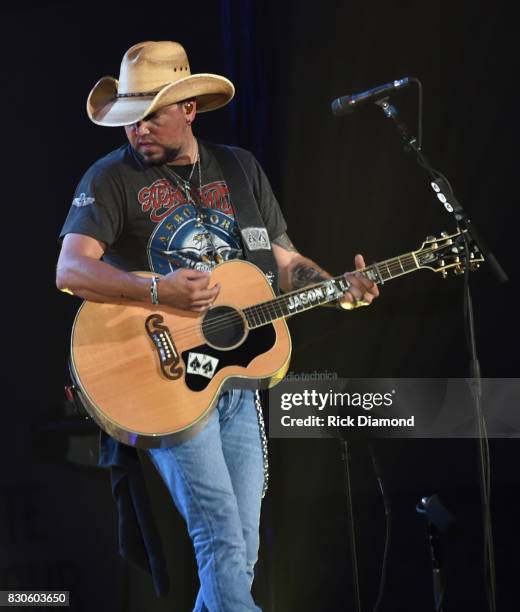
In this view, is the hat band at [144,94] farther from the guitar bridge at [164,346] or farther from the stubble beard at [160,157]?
the guitar bridge at [164,346]

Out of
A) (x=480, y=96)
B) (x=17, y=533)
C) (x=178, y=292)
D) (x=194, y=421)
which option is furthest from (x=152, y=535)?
(x=480, y=96)

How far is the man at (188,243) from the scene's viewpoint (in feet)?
9.29

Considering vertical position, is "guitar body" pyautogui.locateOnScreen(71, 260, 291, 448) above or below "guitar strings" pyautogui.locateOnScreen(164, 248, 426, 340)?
below

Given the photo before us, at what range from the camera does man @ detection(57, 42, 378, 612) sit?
9.29 feet

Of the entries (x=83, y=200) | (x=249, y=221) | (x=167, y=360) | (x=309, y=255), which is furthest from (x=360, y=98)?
(x=309, y=255)

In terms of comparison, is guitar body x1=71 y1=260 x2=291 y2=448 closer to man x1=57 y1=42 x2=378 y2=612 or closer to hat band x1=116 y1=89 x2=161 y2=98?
man x1=57 y1=42 x2=378 y2=612

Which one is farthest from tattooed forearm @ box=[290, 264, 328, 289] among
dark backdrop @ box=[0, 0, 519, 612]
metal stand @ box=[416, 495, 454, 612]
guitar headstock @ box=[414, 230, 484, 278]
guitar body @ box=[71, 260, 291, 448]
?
dark backdrop @ box=[0, 0, 519, 612]

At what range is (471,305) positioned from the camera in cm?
297

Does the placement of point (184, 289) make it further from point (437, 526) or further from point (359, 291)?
point (437, 526)

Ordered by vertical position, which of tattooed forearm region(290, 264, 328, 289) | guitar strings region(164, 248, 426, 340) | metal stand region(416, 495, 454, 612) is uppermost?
tattooed forearm region(290, 264, 328, 289)

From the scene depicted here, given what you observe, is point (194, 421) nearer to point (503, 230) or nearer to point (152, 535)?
point (152, 535)

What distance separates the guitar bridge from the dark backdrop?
4.83 feet

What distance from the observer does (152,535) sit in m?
3.00

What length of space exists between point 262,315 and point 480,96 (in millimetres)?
1826
